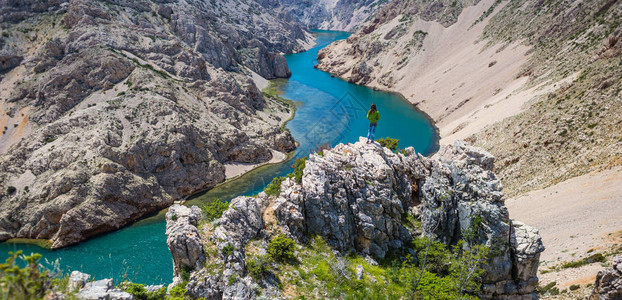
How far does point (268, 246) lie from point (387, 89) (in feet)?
336

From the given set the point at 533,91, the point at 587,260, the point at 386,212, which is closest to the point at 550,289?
the point at 587,260

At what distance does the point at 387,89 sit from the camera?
382 ft

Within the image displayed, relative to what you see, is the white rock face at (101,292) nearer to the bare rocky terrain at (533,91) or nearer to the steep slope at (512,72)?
the bare rocky terrain at (533,91)

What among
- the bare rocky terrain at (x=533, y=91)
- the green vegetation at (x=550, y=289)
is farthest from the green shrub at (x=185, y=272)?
the green vegetation at (x=550, y=289)

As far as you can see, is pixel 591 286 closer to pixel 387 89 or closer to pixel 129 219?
pixel 129 219

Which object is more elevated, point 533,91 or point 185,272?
point 533,91

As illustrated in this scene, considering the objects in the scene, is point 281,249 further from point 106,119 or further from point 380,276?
point 106,119

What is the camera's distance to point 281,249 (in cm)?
2078

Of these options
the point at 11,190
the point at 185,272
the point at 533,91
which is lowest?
the point at 11,190

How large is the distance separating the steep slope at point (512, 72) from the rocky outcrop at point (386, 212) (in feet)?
67.1

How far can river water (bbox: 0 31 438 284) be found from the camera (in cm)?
4081

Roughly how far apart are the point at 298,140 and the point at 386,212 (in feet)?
175

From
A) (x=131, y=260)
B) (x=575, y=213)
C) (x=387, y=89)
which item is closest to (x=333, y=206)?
(x=575, y=213)

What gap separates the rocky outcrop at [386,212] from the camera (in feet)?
74.5
